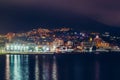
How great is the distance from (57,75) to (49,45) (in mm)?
67087

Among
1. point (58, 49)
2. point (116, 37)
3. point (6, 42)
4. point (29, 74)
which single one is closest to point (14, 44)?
point (6, 42)

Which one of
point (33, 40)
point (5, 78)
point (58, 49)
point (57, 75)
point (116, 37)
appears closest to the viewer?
point (5, 78)

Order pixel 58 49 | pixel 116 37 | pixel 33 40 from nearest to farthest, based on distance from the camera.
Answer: pixel 58 49, pixel 33 40, pixel 116 37

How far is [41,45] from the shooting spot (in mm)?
116938

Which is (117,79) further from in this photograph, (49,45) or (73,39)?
(73,39)

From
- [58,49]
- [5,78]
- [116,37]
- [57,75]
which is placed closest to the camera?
[5,78]

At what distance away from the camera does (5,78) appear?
4650 cm

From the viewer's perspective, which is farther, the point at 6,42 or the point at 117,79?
the point at 6,42

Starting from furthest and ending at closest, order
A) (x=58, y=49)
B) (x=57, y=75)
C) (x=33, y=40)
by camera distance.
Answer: (x=33, y=40) → (x=58, y=49) → (x=57, y=75)

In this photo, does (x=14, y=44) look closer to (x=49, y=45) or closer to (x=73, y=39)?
(x=49, y=45)

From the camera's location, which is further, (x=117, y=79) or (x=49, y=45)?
(x=49, y=45)

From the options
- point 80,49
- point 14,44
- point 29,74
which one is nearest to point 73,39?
point 80,49

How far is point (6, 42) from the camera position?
116m

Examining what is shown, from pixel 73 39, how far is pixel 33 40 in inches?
440
